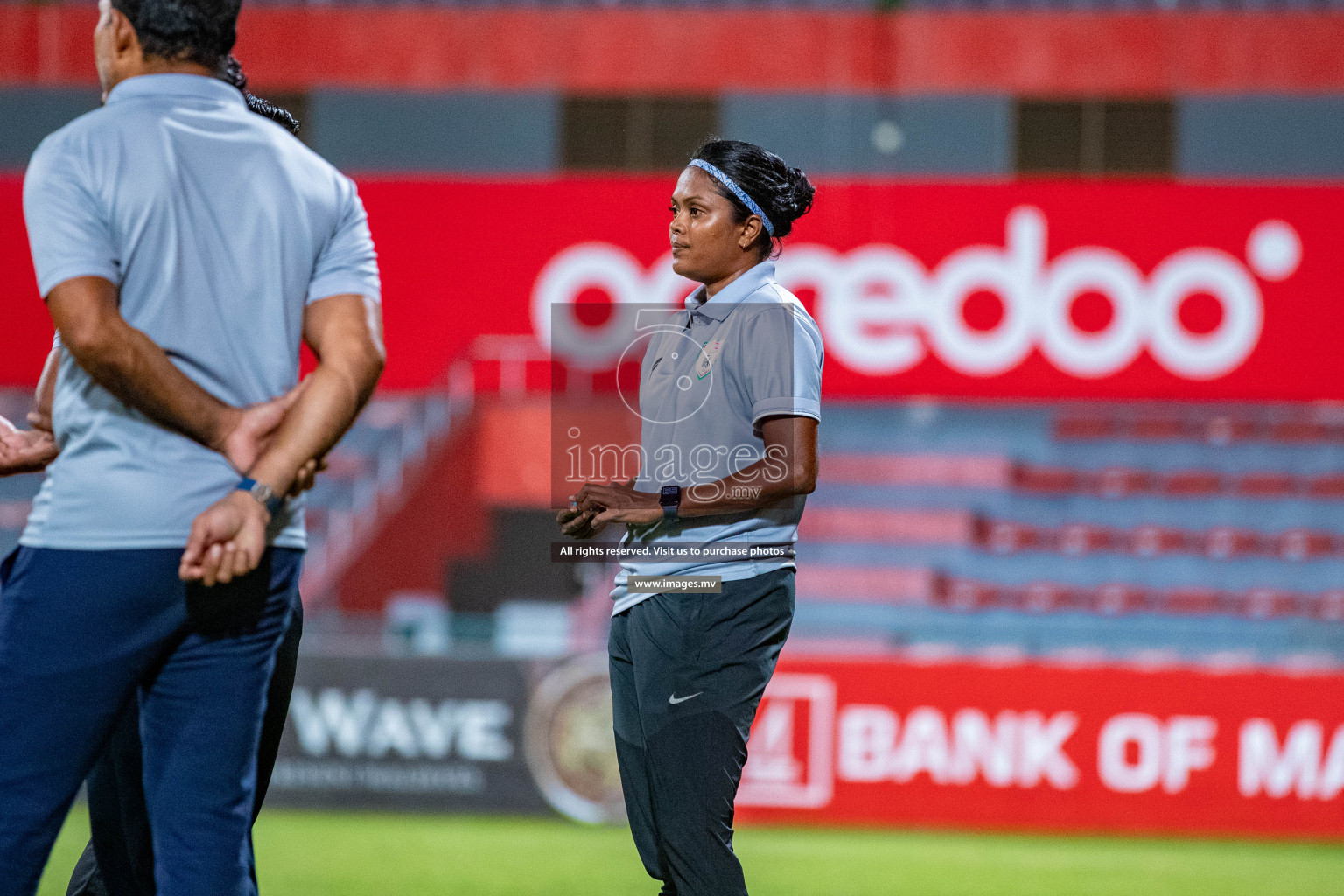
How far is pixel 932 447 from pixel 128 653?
9.65 metres

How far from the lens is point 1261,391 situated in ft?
30.6

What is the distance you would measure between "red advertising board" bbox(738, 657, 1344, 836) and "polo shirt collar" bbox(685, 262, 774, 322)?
450 centimetres

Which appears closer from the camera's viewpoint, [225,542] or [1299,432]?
[225,542]

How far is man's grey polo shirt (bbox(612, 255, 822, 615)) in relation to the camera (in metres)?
2.75

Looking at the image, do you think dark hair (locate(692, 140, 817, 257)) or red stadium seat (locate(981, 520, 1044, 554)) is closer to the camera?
dark hair (locate(692, 140, 817, 257))

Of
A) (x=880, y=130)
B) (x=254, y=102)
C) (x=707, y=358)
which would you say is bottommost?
(x=707, y=358)

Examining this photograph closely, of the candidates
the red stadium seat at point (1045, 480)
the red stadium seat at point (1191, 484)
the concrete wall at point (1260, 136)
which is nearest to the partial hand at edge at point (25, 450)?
the red stadium seat at point (1045, 480)

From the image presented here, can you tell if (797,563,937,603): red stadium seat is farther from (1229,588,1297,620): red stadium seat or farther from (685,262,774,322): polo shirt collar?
(685,262,774,322): polo shirt collar

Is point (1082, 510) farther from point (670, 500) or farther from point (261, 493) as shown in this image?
point (261, 493)

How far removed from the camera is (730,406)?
9.20 feet

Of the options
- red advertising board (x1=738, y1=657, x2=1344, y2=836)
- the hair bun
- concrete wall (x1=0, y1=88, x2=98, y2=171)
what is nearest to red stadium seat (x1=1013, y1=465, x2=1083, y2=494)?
red advertising board (x1=738, y1=657, x2=1344, y2=836)

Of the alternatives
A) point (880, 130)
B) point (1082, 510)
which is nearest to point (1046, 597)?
point (1082, 510)

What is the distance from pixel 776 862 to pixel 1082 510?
593 cm

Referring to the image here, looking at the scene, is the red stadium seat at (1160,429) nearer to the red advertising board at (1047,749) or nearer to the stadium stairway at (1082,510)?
the stadium stairway at (1082,510)
